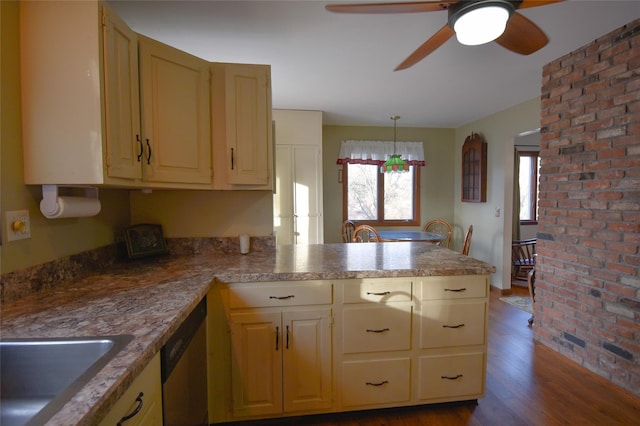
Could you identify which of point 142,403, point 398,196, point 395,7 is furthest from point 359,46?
point 398,196

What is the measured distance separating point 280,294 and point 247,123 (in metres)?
1.06

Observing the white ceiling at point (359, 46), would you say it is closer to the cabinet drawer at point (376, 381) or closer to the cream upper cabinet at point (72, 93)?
the cream upper cabinet at point (72, 93)

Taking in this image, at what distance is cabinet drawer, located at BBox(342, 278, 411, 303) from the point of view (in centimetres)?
164

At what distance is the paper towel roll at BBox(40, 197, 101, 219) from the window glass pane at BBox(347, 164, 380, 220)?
3820 mm

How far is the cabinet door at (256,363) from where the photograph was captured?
1.60 meters

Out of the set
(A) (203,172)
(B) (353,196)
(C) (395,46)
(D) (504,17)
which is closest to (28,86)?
(A) (203,172)

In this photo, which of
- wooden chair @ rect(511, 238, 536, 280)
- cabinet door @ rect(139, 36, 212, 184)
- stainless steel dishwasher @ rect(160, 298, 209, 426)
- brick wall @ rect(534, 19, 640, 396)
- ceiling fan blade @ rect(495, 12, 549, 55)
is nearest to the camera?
stainless steel dishwasher @ rect(160, 298, 209, 426)

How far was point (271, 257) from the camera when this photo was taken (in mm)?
1986

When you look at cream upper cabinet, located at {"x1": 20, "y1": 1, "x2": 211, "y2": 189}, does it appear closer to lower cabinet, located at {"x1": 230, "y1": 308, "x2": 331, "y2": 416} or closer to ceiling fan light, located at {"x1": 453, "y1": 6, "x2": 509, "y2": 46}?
lower cabinet, located at {"x1": 230, "y1": 308, "x2": 331, "y2": 416}

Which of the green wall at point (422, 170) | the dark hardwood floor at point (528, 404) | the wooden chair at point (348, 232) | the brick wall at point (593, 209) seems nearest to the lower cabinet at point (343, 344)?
the dark hardwood floor at point (528, 404)

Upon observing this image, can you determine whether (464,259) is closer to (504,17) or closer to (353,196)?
(504,17)

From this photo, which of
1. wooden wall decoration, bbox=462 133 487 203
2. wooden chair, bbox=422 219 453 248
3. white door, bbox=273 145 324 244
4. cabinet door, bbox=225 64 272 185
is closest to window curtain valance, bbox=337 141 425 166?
wooden wall decoration, bbox=462 133 487 203

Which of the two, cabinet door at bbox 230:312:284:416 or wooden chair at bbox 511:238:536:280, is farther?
wooden chair at bbox 511:238:536:280

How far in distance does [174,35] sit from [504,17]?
2026 millimetres
